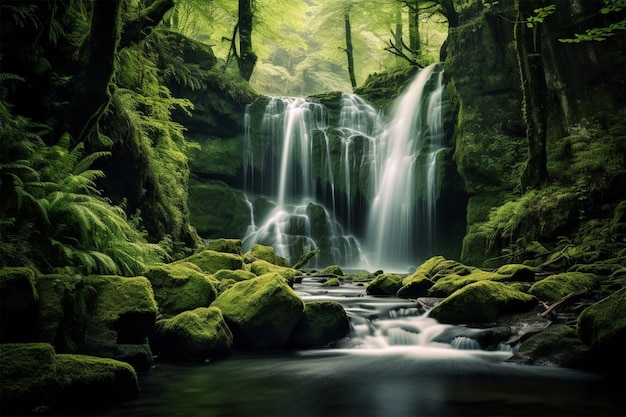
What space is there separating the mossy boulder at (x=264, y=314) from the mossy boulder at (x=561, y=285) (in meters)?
3.86

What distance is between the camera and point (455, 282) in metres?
8.48

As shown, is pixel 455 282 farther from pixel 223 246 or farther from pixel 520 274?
pixel 223 246

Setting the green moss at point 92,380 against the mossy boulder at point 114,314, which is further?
the mossy boulder at point 114,314

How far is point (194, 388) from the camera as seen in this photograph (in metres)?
4.46

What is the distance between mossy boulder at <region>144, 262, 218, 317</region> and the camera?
6070 millimetres

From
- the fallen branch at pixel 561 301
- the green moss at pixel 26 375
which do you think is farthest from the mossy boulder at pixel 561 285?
the green moss at pixel 26 375

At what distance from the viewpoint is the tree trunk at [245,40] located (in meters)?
21.3

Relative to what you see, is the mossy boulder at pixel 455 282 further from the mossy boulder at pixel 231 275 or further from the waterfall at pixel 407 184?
the waterfall at pixel 407 184

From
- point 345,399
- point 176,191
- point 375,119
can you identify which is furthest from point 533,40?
point 345,399

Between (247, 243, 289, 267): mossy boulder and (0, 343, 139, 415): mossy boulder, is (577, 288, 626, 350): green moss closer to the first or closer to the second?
(0, 343, 139, 415): mossy boulder

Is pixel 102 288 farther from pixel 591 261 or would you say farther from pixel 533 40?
pixel 533 40

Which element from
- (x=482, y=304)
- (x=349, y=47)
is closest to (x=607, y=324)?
(x=482, y=304)

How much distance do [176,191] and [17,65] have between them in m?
5.00

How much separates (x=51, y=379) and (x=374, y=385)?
3041 mm
